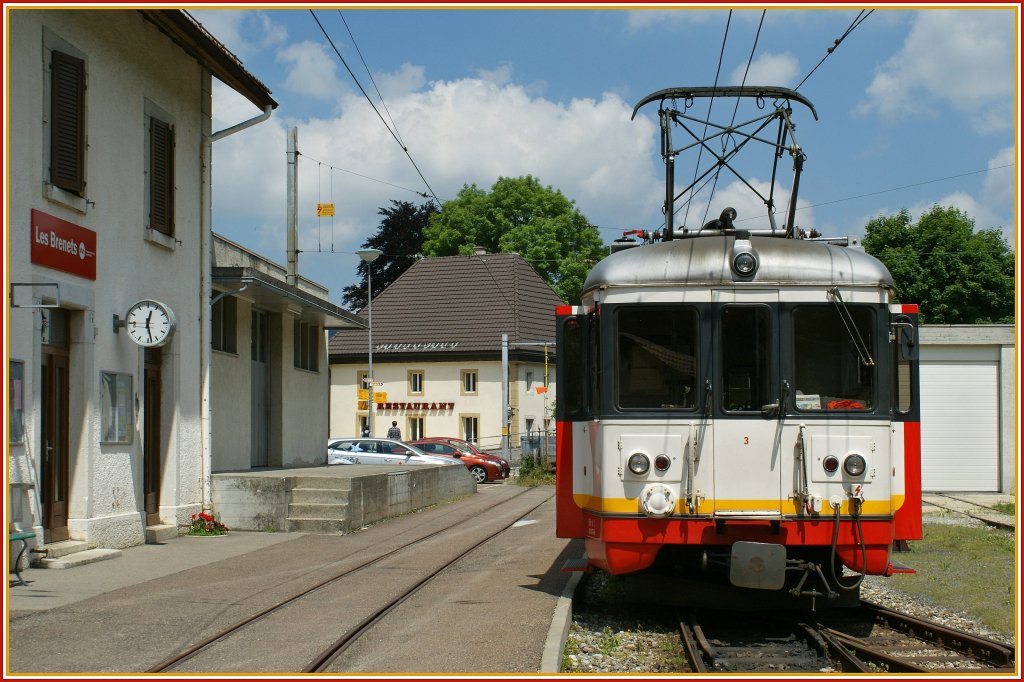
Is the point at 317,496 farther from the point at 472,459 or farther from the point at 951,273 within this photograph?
the point at 951,273

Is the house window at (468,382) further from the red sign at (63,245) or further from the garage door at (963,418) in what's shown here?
the red sign at (63,245)

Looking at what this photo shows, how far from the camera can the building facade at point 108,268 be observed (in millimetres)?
12203

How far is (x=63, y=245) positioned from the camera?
42.5 ft

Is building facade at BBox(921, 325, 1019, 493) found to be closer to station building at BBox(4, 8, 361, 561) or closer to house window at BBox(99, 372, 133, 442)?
station building at BBox(4, 8, 361, 561)

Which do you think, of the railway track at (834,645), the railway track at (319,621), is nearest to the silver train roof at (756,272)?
the railway track at (834,645)

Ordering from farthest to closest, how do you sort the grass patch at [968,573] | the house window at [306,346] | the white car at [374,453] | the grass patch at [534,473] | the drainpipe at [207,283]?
the grass patch at [534,473] < the white car at [374,453] < the house window at [306,346] < the drainpipe at [207,283] < the grass patch at [968,573]

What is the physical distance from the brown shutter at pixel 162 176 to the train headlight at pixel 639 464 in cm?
922

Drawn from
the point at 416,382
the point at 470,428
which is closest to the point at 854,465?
the point at 470,428

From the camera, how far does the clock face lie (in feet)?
47.9

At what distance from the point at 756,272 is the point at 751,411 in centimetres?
108

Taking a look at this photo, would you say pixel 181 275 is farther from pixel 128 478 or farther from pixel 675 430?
pixel 675 430

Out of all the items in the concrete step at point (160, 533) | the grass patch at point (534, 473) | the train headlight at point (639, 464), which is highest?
the train headlight at point (639, 464)

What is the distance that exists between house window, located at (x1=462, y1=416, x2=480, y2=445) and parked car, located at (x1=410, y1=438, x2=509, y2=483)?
46.8ft

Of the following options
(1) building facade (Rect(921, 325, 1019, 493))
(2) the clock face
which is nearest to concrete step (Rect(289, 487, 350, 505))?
(2) the clock face
